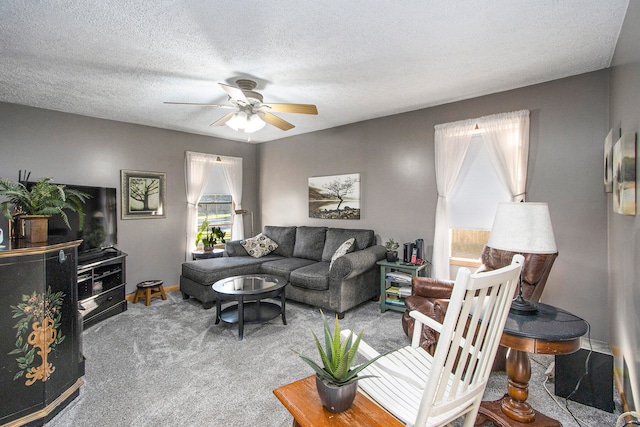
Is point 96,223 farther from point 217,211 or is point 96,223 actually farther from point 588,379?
point 588,379

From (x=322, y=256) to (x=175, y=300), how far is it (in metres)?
2.22

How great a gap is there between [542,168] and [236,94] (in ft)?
10.1

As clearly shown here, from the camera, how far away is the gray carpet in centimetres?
201

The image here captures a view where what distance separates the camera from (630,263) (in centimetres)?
192

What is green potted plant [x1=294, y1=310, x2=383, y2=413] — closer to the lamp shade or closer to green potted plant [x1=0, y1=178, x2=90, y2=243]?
the lamp shade

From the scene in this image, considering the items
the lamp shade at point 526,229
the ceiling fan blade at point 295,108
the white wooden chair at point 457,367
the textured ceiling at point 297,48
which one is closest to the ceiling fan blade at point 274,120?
the ceiling fan blade at point 295,108

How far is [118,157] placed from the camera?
4496 millimetres

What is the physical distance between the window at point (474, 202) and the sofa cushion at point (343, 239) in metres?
1.13

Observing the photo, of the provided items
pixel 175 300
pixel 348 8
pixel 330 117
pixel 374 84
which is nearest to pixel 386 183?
pixel 330 117

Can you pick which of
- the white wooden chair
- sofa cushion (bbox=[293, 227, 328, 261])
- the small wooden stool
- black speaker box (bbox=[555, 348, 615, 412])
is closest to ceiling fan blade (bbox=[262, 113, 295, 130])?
sofa cushion (bbox=[293, 227, 328, 261])

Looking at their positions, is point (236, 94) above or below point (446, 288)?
above

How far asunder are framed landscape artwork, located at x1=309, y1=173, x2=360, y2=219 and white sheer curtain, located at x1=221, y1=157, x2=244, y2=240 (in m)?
1.48

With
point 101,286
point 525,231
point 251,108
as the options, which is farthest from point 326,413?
point 101,286

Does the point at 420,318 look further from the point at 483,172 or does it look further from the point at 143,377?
the point at 483,172
